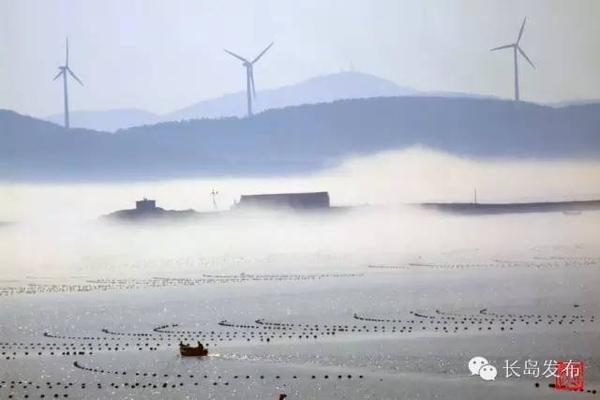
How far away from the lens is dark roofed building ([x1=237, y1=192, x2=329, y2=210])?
22.2 m

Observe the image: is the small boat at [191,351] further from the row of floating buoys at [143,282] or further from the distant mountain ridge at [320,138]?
the distant mountain ridge at [320,138]

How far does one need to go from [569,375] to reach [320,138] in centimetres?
664

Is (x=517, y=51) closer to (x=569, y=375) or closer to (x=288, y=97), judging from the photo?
(x=288, y=97)

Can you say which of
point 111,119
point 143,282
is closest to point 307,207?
point 143,282

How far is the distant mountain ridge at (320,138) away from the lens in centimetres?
2234

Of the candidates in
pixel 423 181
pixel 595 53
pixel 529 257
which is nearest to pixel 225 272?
pixel 423 181

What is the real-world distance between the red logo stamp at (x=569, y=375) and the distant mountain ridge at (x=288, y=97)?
5.60m

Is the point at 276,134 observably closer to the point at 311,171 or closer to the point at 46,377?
the point at 311,171

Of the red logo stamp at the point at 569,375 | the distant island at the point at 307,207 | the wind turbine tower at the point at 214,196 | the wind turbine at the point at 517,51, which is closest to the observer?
the red logo stamp at the point at 569,375

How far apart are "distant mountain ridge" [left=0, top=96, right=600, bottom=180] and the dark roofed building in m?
0.43

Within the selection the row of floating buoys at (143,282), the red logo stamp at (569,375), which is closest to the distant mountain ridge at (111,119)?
the row of floating buoys at (143,282)

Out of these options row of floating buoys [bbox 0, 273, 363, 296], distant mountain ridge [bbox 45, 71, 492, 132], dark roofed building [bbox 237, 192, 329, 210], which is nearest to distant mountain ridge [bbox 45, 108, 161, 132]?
distant mountain ridge [bbox 45, 71, 492, 132]

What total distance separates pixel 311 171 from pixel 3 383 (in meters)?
6.47

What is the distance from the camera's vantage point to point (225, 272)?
2281cm
